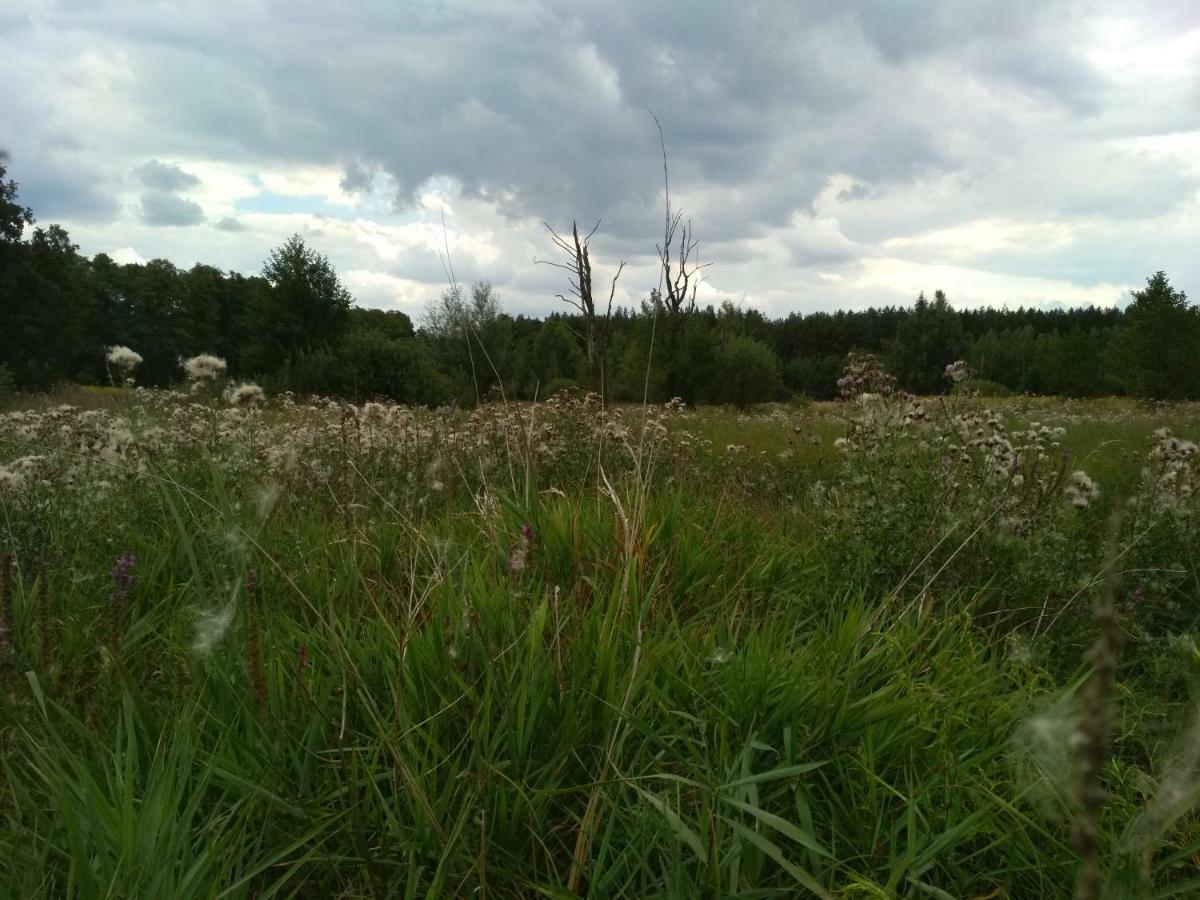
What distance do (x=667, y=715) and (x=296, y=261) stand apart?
6169 cm

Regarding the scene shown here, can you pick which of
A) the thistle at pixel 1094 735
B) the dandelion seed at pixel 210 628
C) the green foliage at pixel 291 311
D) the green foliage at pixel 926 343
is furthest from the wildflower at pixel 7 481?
the green foliage at pixel 926 343

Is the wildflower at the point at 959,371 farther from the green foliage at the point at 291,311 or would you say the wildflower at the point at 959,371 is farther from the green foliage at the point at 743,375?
the green foliage at the point at 291,311

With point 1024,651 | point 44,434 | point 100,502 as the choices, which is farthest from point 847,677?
point 44,434

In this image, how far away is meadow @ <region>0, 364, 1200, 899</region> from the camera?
1.86m

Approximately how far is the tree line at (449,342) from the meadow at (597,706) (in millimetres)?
1676

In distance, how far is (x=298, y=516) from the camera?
13.9 feet

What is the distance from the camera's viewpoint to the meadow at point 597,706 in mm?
1863

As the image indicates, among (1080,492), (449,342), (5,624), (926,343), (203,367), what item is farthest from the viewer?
(926,343)

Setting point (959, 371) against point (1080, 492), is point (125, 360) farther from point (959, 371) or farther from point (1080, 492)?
point (1080, 492)

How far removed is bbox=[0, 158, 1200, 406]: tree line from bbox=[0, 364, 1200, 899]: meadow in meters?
1.68

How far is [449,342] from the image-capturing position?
157ft

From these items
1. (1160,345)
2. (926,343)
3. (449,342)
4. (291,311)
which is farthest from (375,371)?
(926,343)

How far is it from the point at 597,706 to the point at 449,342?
155 ft

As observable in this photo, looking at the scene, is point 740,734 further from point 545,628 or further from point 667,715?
point 545,628
